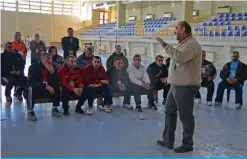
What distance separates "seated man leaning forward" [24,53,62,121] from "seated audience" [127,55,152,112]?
137 cm

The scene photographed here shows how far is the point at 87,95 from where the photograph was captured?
477 centimetres

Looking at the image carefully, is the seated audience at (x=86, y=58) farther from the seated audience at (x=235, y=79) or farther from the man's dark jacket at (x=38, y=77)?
the seated audience at (x=235, y=79)

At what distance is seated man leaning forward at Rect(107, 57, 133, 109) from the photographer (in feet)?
17.0

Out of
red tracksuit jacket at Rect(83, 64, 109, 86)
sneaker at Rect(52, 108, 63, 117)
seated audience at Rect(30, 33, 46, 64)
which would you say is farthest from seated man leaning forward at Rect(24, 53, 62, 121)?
seated audience at Rect(30, 33, 46, 64)

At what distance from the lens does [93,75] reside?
4.91m

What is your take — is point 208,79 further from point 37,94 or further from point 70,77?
point 37,94

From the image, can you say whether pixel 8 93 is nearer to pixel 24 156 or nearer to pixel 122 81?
pixel 122 81

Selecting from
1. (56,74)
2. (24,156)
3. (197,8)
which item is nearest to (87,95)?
(56,74)

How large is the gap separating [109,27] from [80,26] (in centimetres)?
638

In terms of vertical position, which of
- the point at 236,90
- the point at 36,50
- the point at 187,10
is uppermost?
the point at 187,10

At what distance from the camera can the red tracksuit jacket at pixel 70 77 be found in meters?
4.62

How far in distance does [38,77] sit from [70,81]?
0.51 m

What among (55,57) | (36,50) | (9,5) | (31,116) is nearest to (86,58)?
(55,57)

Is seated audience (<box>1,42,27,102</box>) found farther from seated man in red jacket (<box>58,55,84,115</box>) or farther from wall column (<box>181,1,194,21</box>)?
wall column (<box>181,1,194,21</box>)
